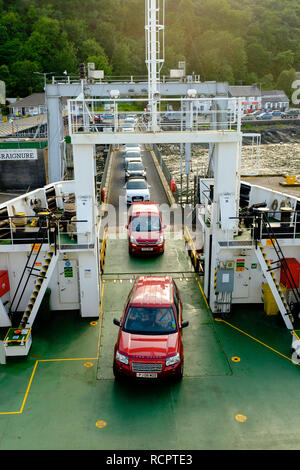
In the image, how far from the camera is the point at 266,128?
301 feet

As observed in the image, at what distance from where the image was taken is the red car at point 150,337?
8.66 meters

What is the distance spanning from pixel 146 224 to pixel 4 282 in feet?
19.9

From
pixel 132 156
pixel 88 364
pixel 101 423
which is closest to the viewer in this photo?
pixel 101 423

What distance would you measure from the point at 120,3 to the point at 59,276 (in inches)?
4840

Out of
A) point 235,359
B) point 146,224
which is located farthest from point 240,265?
point 146,224

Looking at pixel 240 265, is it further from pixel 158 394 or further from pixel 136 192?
pixel 136 192

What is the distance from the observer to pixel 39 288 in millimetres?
11109

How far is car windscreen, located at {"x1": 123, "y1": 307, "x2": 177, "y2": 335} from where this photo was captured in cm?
927

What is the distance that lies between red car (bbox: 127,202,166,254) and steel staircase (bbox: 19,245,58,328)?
459 cm

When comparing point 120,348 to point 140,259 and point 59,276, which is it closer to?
point 59,276

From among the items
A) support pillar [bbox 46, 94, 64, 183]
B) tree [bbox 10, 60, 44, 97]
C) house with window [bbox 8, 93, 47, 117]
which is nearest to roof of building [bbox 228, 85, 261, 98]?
tree [bbox 10, 60, 44, 97]

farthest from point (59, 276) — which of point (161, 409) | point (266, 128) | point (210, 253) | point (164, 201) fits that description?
point (266, 128)

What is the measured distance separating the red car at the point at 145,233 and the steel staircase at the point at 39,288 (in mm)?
4592

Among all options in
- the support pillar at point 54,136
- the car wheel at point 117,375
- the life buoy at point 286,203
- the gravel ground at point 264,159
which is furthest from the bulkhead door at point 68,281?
the gravel ground at point 264,159
